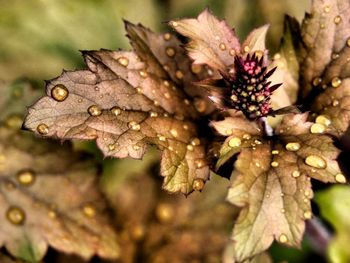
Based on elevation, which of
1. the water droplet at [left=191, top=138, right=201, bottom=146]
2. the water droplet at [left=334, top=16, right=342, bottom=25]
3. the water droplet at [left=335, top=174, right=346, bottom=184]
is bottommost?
the water droplet at [left=335, top=174, right=346, bottom=184]

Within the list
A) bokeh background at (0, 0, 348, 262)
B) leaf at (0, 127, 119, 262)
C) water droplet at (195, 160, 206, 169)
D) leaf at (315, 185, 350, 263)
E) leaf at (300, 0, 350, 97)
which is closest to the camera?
water droplet at (195, 160, 206, 169)

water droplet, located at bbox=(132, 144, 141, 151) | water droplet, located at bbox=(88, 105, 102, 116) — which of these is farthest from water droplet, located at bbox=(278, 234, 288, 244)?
water droplet, located at bbox=(88, 105, 102, 116)

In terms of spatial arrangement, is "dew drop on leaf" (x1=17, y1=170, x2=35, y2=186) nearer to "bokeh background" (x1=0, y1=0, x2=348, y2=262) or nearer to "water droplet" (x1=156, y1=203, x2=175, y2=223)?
"bokeh background" (x1=0, y1=0, x2=348, y2=262)

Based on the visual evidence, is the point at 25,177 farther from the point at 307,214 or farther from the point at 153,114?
the point at 307,214

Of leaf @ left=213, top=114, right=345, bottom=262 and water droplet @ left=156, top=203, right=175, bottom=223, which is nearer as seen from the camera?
leaf @ left=213, top=114, right=345, bottom=262

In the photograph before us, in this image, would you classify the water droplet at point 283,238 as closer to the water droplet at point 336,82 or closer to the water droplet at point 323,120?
the water droplet at point 323,120
